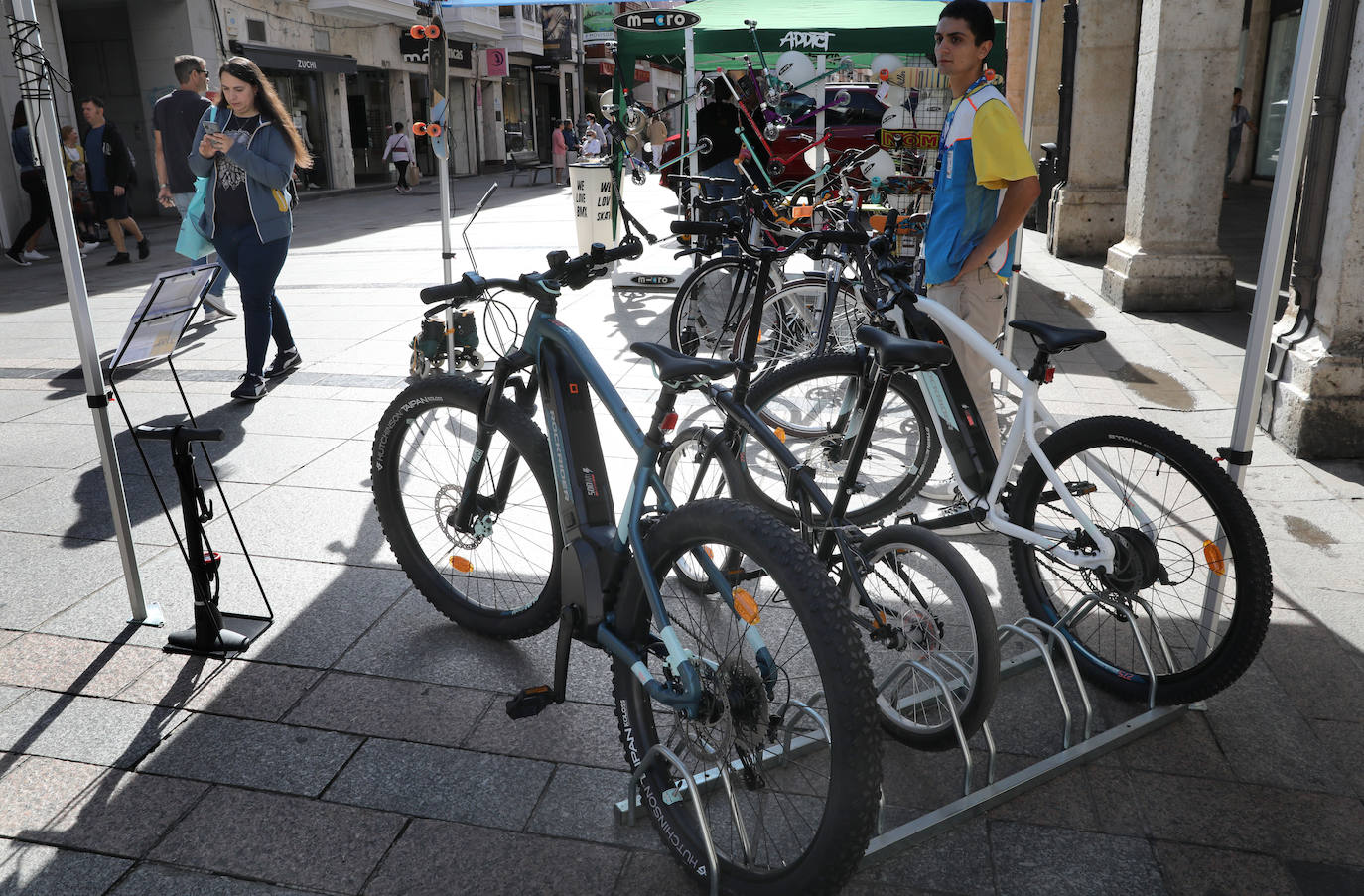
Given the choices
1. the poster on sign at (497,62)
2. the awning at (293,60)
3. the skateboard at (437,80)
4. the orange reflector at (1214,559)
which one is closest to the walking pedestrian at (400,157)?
the awning at (293,60)

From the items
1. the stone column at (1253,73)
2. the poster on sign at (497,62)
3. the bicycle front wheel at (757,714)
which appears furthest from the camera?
the poster on sign at (497,62)

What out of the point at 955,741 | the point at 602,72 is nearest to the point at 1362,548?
the point at 955,741

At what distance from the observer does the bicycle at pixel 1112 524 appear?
271cm

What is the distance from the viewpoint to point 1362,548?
13.2 ft

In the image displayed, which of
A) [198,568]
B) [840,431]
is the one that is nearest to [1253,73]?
[840,431]

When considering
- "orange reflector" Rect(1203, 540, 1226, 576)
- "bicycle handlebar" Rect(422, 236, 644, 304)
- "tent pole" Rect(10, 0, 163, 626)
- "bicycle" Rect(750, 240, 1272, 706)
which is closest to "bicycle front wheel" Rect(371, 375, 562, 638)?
"bicycle handlebar" Rect(422, 236, 644, 304)

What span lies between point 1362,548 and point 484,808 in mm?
3438

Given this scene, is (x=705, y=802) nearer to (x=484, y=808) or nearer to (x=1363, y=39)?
(x=484, y=808)

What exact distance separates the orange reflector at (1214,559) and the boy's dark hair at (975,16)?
2.02 meters

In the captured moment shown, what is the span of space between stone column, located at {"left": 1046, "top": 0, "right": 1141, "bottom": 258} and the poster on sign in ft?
94.9

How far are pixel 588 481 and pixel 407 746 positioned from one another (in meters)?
0.87

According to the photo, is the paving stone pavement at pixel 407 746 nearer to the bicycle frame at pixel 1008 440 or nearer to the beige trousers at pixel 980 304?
the bicycle frame at pixel 1008 440

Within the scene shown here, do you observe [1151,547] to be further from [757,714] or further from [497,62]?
[497,62]

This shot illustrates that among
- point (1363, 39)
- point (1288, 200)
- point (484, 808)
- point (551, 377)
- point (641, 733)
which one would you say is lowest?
point (484, 808)
